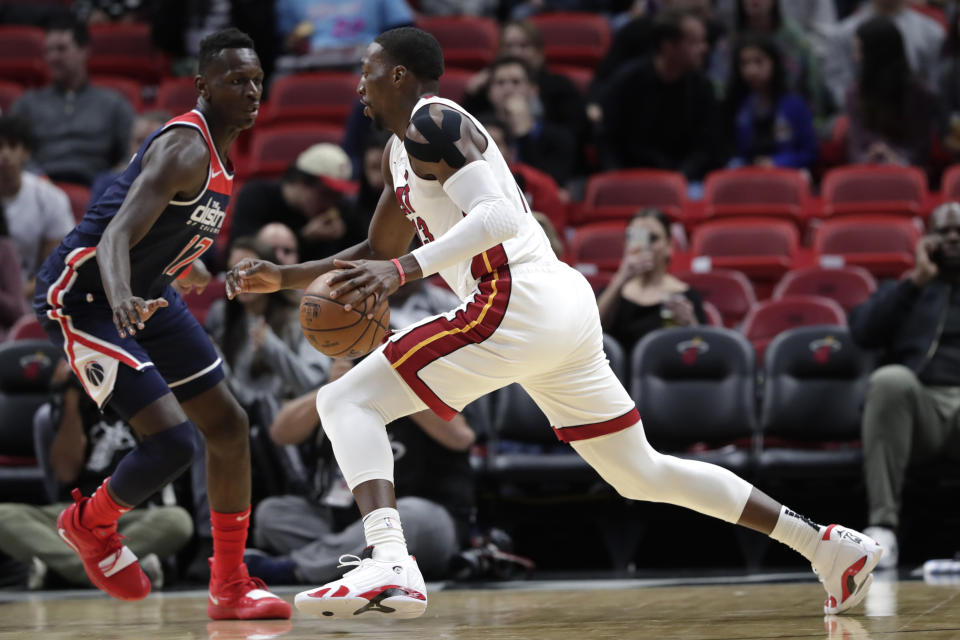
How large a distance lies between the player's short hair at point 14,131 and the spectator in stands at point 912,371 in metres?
5.35

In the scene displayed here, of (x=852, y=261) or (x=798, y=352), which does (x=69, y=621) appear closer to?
(x=798, y=352)

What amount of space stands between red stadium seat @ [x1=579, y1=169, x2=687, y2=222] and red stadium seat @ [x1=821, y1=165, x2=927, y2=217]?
103 centimetres

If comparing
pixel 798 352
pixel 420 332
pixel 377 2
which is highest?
pixel 377 2

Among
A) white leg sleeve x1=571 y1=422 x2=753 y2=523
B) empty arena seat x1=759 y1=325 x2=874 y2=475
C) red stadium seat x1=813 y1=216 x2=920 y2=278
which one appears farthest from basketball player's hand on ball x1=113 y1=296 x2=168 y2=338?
red stadium seat x1=813 y1=216 x2=920 y2=278

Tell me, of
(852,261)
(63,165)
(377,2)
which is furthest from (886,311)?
(63,165)

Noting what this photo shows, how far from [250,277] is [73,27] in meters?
6.95

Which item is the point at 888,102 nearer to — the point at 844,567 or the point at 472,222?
the point at 844,567

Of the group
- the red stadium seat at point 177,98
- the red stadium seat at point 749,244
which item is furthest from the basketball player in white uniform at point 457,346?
the red stadium seat at point 177,98

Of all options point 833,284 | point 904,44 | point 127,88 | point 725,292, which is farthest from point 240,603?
point 127,88

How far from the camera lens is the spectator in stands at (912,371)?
646 cm

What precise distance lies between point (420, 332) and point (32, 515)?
3.15 metres

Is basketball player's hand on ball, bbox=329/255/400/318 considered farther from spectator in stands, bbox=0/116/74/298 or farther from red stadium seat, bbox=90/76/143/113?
red stadium seat, bbox=90/76/143/113

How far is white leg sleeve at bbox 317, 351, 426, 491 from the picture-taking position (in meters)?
3.93

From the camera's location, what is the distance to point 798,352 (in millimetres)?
7102
